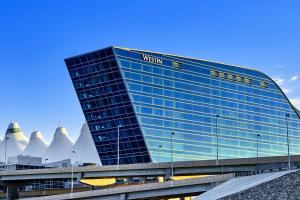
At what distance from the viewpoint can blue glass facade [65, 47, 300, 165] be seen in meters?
116

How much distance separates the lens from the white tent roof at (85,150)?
171375 mm

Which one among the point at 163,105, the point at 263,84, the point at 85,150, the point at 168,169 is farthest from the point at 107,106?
the point at 85,150

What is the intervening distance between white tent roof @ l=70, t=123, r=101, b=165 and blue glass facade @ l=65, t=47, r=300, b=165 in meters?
47.9

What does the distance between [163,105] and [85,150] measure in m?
60.7

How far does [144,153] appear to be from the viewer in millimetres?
116375

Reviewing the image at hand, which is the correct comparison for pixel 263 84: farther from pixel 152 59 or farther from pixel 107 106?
pixel 107 106

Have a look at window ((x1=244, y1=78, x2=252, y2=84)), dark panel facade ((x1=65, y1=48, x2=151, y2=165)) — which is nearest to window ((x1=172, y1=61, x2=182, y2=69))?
dark panel facade ((x1=65, y1=48, x2=151, y2=165))

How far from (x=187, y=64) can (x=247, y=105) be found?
71.7 feet

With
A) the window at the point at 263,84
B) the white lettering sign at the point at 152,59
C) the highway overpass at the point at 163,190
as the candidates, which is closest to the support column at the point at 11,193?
the highway overpass at the point at 163,190

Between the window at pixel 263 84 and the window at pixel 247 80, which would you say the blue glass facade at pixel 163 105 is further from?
the window at pixel 263 84

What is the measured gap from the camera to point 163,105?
12131 cm

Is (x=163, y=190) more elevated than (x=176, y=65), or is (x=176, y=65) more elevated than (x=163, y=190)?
(x=176, y=65)

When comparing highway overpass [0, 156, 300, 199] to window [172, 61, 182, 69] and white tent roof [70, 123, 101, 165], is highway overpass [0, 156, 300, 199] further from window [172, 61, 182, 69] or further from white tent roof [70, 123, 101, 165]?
white tent roof [70, 123, 101, 165]

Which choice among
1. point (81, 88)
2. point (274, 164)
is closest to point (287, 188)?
point (274, 164)
